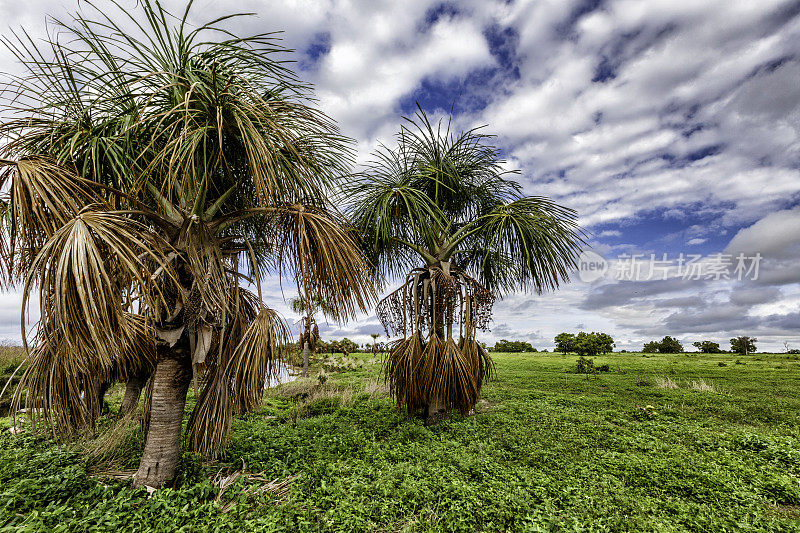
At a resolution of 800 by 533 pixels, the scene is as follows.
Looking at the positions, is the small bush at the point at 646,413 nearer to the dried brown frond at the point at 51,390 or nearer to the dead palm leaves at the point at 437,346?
the dead palm leaves at the point at 437,346

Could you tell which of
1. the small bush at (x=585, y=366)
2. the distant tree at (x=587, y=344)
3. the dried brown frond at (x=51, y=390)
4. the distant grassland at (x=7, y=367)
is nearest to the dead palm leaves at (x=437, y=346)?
the dried brown frond at (x=51, y=390)

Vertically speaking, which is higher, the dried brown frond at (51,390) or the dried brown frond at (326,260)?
the dried brown frond at (326,260)

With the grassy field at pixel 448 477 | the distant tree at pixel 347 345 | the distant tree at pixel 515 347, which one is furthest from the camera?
the distant tree at pixel 515 347

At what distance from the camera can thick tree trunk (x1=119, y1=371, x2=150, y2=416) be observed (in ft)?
23.5

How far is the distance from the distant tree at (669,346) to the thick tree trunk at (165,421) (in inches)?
1465

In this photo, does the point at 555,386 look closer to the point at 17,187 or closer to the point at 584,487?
the point at 584,487

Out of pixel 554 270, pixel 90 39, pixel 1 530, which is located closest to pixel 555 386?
pixel 554 270

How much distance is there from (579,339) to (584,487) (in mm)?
17504

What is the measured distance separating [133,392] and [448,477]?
6.86 meters

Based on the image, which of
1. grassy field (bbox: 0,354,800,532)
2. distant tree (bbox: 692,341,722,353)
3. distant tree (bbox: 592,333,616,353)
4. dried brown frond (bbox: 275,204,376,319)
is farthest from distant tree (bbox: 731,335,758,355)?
dried brown frond (bbox: 275,204,376,319)

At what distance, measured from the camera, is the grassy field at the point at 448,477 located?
3.75 meters

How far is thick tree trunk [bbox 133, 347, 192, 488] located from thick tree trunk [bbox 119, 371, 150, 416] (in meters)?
3.37

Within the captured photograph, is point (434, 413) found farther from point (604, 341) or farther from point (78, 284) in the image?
point (604, 341)

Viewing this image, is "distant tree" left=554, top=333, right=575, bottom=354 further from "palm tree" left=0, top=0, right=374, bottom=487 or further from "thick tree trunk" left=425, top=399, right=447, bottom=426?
"palm tree" left=0, top=0, right=374, bottom=487
